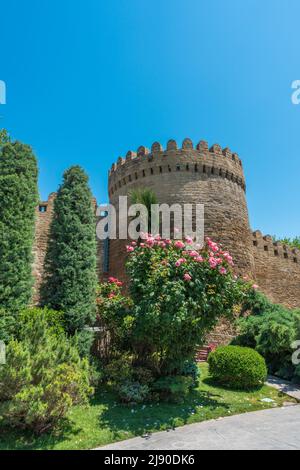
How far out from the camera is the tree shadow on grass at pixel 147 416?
6762 mm

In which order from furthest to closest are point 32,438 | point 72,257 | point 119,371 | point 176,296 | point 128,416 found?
point 72,257, point 119,371, point 176,296, point 128,416, point 32,438

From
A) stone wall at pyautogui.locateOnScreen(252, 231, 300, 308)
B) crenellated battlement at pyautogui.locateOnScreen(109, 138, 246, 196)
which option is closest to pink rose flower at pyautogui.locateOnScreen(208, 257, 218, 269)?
crenellated battlement at pyautogui.locateOnScreen(109, 138, 246, 196)

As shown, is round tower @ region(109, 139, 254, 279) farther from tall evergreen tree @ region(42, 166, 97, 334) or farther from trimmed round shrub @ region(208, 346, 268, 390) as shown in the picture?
tall evergreen tree @ region(42, 166, 97, 334)

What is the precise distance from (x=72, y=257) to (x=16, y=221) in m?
2.02

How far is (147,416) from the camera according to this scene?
24.7ft

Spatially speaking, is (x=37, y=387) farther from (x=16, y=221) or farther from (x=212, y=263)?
(x=212, y=263)

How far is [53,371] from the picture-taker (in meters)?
6.30

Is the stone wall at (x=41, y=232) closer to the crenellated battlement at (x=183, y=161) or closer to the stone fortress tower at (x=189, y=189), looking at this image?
the stone fortress tower at (x=189, y=189)

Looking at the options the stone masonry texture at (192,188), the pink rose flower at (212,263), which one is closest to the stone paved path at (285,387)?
the stone masonry texture at (192,188)

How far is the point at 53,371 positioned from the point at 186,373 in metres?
5.19

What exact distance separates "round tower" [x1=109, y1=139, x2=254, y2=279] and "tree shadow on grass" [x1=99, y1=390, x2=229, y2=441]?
10289mm

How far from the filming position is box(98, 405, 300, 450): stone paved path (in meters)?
5.85

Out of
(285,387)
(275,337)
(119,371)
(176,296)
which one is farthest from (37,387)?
(275,337)

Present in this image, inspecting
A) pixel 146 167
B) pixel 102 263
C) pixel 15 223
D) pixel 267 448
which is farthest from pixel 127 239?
pixel 267 448
